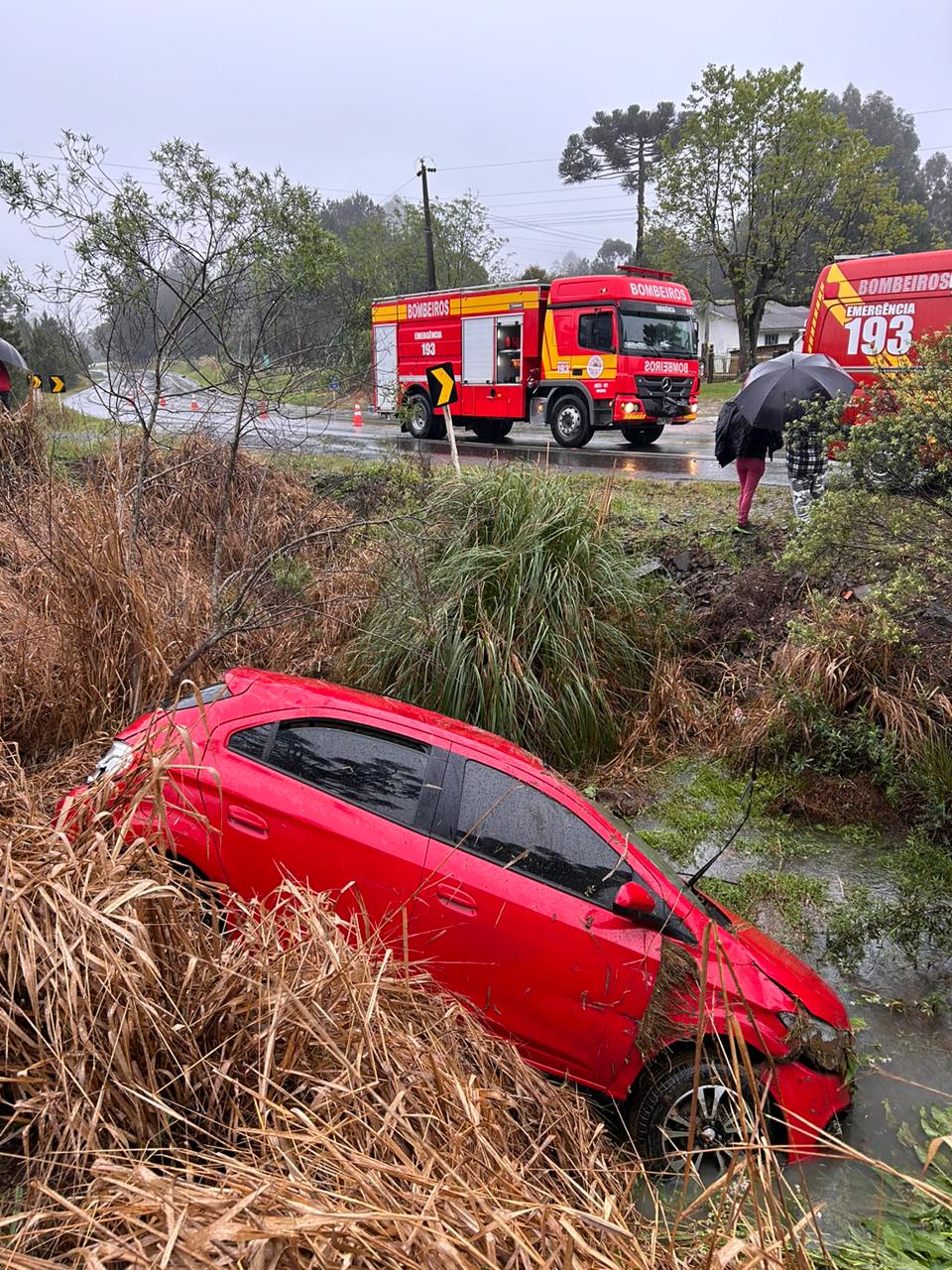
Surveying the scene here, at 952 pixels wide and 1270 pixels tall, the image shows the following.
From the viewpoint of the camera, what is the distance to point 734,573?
28.5 feet

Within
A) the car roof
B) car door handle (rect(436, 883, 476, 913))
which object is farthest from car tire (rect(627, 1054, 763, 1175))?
the car roof

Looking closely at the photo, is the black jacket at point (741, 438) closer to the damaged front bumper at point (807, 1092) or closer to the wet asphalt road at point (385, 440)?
the wet asphalt road at point (385, 440)

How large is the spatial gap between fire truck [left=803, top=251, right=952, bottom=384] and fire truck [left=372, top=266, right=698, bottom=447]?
14.9ft

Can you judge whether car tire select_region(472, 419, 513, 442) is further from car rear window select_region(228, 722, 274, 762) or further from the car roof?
car rear window select_region(228, 722, 274, 762)

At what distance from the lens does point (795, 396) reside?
8984 mm

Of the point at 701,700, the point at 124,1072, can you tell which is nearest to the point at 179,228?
the point at 701,700

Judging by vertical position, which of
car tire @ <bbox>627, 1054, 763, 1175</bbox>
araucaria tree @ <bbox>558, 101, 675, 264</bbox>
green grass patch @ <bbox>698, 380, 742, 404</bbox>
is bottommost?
car tire @ <bbox>627, 1054, 763, 1175</bbox>

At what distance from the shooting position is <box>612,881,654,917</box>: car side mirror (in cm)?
341

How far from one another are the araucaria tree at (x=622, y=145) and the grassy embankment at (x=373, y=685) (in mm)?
48948

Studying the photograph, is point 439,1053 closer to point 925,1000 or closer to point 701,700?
point 925,1000

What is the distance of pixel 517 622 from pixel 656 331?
12.7 meters

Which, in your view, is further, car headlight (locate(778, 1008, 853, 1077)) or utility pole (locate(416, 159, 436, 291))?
utility pole (locate(416, 159, 436, 291))

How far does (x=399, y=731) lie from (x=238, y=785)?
79 cm

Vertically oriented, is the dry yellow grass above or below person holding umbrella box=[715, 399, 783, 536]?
below
